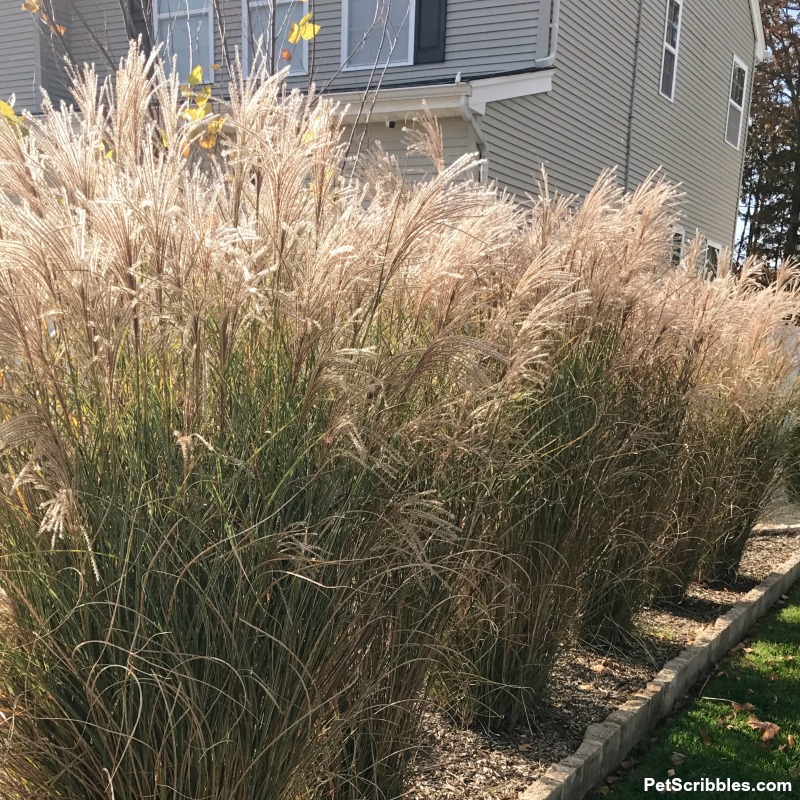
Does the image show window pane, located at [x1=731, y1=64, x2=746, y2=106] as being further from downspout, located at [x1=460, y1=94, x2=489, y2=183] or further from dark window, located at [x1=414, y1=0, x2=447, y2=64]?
downspout, located at [x1=460, y1=94, x2=489, y2=183]

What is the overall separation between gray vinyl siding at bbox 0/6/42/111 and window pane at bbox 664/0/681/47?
11438 millimetres

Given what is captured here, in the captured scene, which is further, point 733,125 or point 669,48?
point 733,125

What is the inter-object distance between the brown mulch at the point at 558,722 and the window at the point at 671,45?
13.3 m

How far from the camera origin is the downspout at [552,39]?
38.2 ft

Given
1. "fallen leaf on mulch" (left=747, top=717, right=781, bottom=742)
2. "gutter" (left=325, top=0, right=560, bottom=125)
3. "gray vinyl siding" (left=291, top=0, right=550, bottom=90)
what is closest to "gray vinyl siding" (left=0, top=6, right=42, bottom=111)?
"gray vinyl siding" (left=291, top=0, right=550, bottom=90)

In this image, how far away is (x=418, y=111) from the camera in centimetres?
1027

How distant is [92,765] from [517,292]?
1932mm

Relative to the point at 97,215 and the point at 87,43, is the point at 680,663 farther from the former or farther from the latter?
the point at 87,43

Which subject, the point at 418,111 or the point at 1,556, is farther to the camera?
the point at 418,111

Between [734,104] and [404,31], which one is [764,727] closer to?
[404,31]

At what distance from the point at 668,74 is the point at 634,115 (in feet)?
6.26

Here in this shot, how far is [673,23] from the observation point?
1636 cm

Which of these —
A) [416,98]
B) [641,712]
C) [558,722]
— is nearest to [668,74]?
[416,98]

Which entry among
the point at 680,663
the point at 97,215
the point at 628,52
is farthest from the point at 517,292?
the point at 628,52
